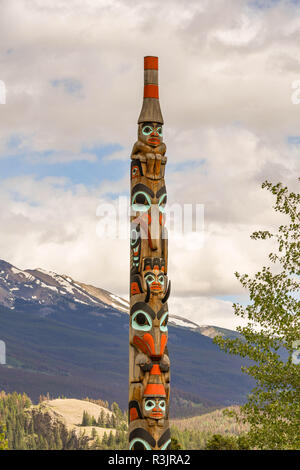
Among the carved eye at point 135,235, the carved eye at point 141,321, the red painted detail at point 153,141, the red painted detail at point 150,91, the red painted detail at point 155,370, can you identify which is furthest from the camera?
the red painted detail at point 150,91

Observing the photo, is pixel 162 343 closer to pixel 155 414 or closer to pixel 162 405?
pixel 162 405

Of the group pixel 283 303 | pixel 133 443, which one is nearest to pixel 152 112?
pixel 283 303

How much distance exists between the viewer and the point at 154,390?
98.4 feet

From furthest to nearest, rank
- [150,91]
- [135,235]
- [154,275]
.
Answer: [150,91] → [135,235] → [154,275]

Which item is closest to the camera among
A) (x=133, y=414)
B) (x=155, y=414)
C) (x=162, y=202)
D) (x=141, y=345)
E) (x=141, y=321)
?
(x=155, y=414)

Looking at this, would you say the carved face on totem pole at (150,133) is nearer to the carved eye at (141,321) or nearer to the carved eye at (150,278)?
the carved eye at (150,278)

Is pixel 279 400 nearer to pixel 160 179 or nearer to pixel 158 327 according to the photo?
pixel 158 327

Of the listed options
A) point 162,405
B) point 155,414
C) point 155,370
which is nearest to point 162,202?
point 155,370

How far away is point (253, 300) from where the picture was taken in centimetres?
3744

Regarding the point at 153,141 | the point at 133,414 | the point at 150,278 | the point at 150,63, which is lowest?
the point at 133,414

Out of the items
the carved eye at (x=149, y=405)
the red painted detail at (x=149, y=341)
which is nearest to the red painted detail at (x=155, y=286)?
the red painted detail at (x=149, y=341)

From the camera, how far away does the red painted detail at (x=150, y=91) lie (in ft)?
109

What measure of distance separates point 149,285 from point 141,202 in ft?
11.4

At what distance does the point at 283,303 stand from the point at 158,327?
8409mm
